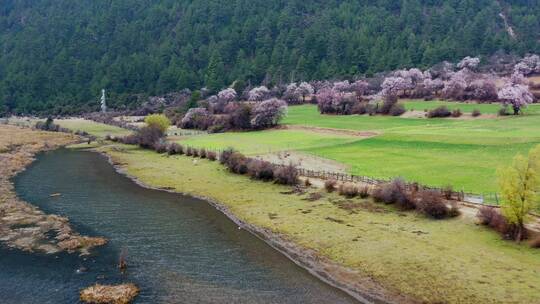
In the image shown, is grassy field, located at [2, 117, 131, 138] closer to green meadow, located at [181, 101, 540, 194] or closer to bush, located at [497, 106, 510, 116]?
green meadow, located at [181, 101, 540, 194]

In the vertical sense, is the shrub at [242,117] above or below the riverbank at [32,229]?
above

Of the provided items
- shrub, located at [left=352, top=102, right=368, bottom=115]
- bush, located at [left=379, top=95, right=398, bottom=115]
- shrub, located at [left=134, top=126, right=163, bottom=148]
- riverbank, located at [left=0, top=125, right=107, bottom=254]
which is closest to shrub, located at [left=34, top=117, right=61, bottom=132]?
shrub, located at [left=134, top=126, right=163, bottom=148]

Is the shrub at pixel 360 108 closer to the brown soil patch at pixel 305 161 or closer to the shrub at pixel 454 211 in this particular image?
the brown soil patch at pixel 305 161

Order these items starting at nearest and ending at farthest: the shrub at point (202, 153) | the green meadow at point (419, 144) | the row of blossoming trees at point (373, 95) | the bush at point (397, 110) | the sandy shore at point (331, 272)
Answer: the sandy shore at point (331, 272), the green meadow at point (419, 144), the shrub at point (202, 153), the row of blossoming trees at point (373, 95), the bush at point (397, 110)

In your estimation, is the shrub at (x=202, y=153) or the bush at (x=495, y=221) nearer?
the bush at (x=495, y=221)

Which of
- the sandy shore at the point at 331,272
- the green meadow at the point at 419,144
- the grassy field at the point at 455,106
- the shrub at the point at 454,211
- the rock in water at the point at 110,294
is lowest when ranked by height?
the rock in water at the point at 110,294

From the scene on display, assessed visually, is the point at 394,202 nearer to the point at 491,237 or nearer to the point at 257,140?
the point at 491,237

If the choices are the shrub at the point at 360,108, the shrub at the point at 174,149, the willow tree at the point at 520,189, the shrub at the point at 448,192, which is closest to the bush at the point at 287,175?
the shrub at the point at 448,192
